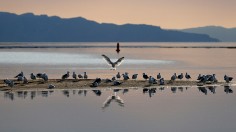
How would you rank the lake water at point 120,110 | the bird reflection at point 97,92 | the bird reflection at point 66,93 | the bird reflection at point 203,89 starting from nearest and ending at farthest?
the lake water at point 120,110 < the bird reflection at point 66,93 < the bird reflection at point 97,92 < the bird reflection at point 203,89

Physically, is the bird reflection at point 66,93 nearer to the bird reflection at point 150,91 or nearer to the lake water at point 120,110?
the lake water at point 120,110

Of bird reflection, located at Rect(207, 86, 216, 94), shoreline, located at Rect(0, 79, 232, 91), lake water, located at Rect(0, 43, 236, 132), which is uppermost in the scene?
shoreline, located at Rect(0, 79, 232, 91)

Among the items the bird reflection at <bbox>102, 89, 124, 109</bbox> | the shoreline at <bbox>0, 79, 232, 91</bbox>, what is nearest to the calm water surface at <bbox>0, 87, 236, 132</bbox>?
the bird reflection at <bbox>102, 89, 124, 109</bbox>

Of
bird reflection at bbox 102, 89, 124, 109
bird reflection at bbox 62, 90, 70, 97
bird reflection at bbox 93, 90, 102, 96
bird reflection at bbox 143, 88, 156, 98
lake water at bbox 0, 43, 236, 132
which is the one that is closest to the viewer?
lake water at bbox 0, 43, 236, 132

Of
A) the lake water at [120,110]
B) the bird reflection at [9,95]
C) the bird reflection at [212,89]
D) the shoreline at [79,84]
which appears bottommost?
the lake water at [120,110]

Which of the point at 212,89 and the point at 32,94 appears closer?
the point at 32,94

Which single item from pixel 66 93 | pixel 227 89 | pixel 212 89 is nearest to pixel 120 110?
pixel 66 93

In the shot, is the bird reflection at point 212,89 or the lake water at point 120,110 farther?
the bird reflection at point 212,89

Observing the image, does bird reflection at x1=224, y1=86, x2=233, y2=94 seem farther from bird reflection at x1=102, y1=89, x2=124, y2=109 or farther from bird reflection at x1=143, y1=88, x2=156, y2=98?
bird reflection at x1=102, y1=89, x2=124, y2=109

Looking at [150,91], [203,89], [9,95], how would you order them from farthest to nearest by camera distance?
[203,89] → [150,91] → [9,95]

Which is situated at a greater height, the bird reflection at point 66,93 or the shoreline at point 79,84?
the shoreline at point 79,84

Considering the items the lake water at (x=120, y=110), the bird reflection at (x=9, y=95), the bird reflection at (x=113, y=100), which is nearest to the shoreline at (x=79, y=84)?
the lake water at (x=120, y=110)

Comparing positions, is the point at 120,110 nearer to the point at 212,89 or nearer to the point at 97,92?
the point at 97,92

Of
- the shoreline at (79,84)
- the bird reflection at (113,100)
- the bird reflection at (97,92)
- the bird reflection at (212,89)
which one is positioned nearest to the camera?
the bird reflection at (113,100)
